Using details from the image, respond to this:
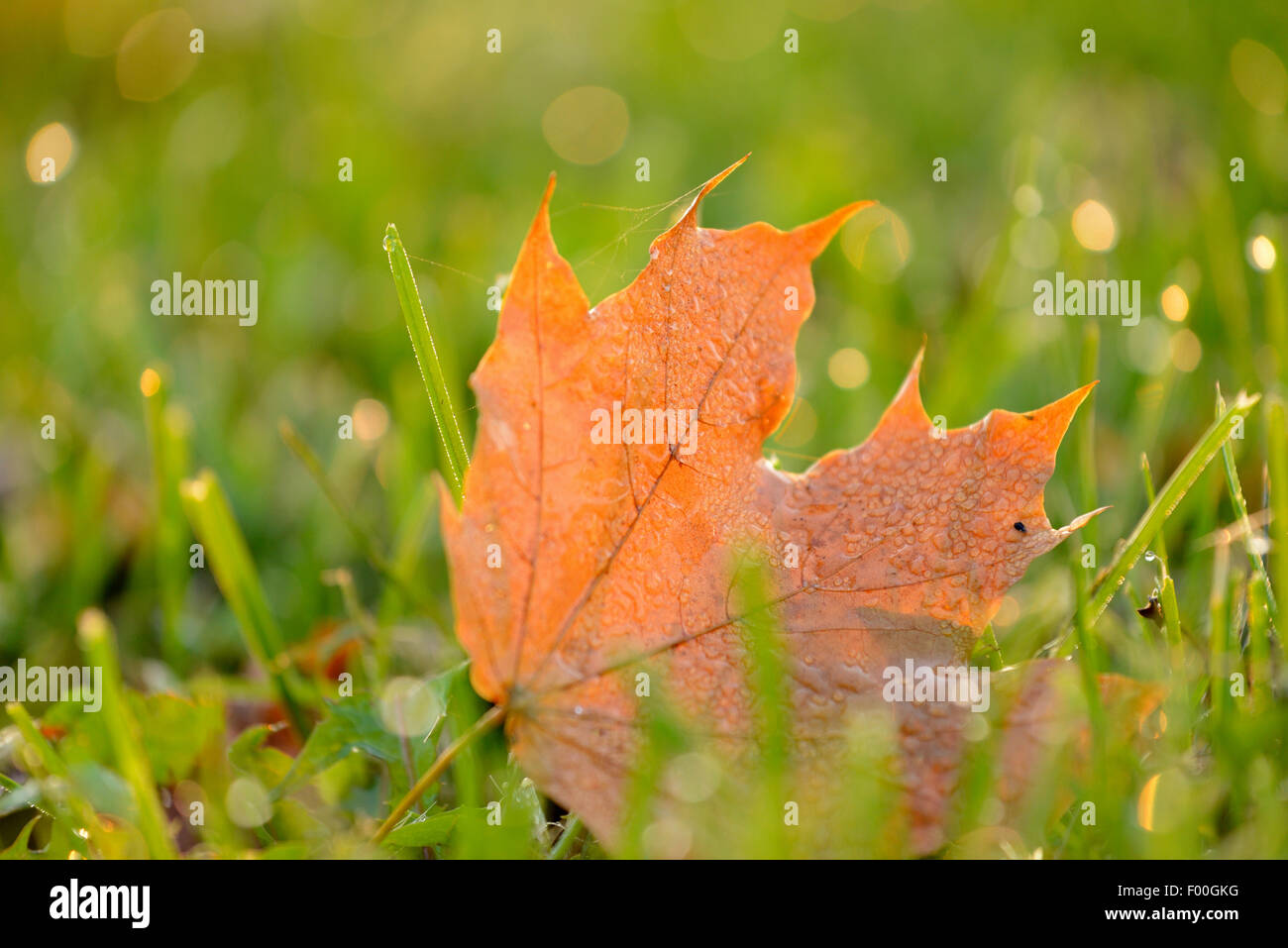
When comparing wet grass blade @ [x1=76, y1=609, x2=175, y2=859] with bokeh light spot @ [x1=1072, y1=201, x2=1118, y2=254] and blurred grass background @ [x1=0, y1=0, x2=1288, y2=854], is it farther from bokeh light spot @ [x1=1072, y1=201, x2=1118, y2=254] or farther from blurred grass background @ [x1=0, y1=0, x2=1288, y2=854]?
bokeh light spot @ [x1=1072, y1=201, x2=1118, y2=254]

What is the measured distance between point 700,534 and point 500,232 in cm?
186

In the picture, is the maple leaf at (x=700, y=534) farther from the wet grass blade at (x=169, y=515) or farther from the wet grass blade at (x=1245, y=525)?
the wet grass blade at (x=169, y=515)

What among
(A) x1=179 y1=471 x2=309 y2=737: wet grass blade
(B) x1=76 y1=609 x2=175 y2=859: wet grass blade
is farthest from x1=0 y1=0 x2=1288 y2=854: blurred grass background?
(B) x1=76 y1=609 x2=175 y2=859: wet grass blade

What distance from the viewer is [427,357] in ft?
3.31

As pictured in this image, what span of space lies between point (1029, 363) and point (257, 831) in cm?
166

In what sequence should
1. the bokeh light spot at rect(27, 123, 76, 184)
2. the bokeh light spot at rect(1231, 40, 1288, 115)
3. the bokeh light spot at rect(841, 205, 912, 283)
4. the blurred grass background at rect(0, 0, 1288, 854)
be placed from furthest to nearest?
the bokeh light spot at rect(27, 123, 76, 184)
the bokeh light spot at rect(1231, 40, 1288, 115)
the bokeh light spot at rect(841, 205, 912, 283)
the blurred grass background at rect(0, 0, 1288, 854)

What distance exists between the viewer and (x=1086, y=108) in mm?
3105

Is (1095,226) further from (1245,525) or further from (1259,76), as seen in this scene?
(1245,525)

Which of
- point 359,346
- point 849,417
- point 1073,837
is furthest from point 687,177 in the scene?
point 1073,837

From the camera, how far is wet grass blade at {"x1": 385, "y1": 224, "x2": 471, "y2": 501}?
99 cm

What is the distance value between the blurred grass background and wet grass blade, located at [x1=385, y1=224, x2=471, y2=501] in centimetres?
18

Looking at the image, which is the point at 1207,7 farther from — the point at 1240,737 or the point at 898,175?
the point at 1240,737

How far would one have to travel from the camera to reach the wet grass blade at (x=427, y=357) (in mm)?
989

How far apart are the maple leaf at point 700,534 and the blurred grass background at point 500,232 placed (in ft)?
0.43
